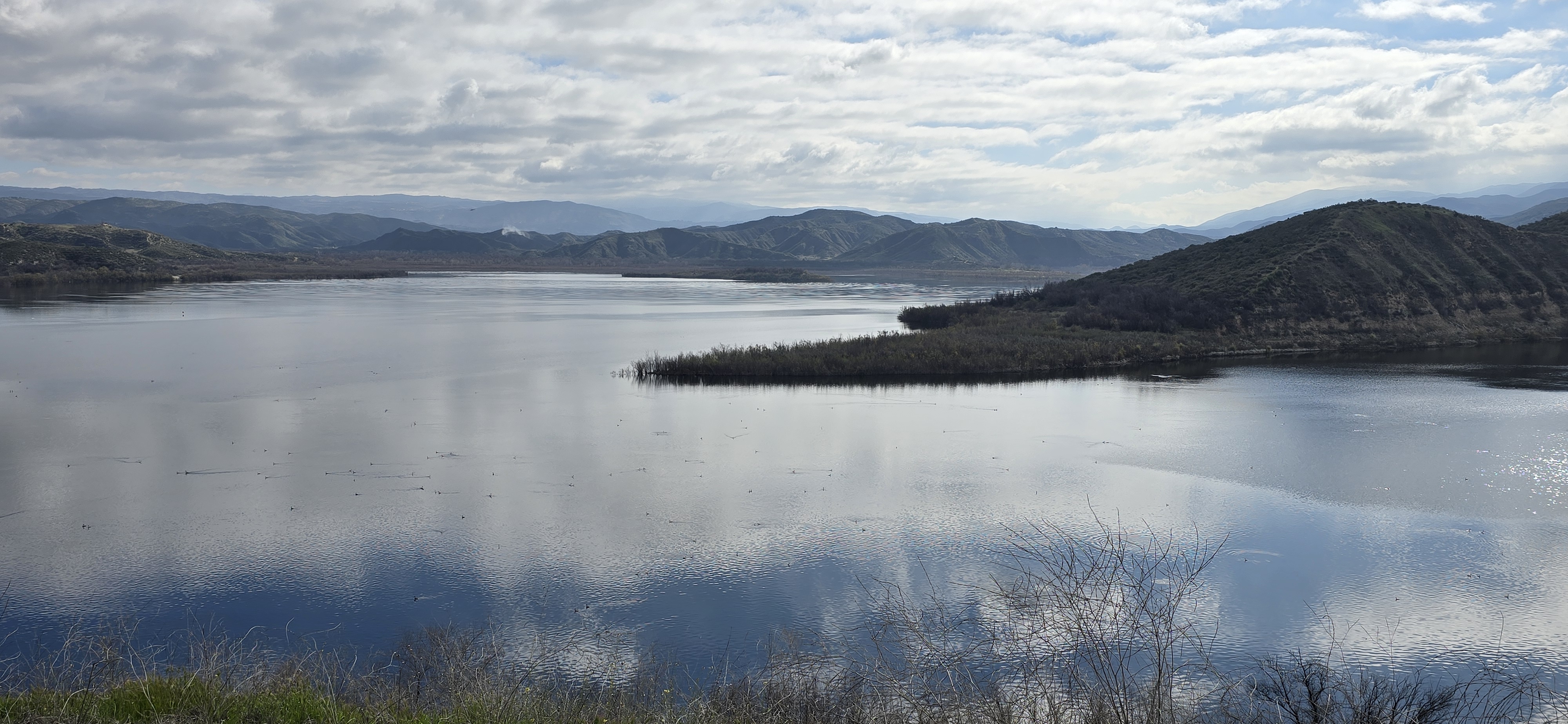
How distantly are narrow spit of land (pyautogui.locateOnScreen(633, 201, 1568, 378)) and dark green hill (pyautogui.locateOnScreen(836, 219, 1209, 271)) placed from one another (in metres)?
111

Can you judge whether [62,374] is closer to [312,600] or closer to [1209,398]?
[312,600]

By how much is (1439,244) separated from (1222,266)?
40.5 feet

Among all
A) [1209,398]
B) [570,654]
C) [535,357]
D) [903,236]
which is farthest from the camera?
[903,236]

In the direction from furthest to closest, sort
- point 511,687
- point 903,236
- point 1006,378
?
point 903,236
point 1006,378
point 511,687

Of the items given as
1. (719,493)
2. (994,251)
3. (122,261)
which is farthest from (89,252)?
(994,251)

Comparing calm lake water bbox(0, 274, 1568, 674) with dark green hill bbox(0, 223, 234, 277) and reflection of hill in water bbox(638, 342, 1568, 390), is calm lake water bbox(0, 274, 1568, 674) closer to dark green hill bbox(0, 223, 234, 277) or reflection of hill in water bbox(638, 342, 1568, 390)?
reflection of hill in water bbox(638, 342, 1568, 390)

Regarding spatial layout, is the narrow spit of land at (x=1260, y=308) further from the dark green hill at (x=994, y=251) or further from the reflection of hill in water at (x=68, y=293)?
the dark green hill at (x=994, y=251)

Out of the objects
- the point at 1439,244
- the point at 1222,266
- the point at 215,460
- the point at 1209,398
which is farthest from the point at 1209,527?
the point at 1439,244

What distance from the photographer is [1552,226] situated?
204 feet

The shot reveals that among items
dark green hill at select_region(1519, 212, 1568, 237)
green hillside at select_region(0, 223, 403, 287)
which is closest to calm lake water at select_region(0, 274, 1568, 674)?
dark green hill at select_region(1519, 212, 1568, 237)

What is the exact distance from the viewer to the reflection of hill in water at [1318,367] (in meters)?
30.8

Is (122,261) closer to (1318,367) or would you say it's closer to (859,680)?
(1318,367)

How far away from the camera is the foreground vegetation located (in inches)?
286

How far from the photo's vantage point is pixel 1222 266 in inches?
2126
